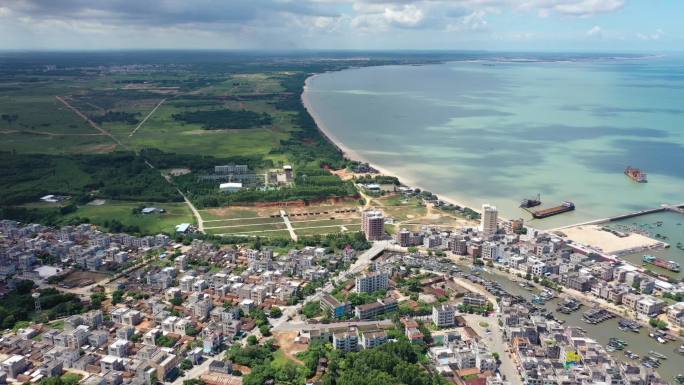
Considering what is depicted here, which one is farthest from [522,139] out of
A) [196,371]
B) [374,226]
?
[196,371]

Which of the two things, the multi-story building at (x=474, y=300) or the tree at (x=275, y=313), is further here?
the multi-story building at (x=474, y=300)

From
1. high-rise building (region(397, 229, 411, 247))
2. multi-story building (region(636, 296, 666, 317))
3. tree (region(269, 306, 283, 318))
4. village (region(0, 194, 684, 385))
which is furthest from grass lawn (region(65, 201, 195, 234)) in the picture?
multi-story building (region(636, 296, 666, 317))

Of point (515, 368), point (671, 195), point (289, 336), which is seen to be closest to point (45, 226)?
point (289, 336)

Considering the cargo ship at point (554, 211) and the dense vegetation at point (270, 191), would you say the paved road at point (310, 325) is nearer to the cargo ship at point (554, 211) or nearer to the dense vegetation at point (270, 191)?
the cargo ship at point (554, 211)

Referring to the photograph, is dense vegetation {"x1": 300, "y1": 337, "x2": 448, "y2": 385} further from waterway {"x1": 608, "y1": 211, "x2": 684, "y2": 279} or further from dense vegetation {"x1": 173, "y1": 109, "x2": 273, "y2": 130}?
dense vegetation {"x1": 173, "y1": 109, "x2": 273, "y2": 130}

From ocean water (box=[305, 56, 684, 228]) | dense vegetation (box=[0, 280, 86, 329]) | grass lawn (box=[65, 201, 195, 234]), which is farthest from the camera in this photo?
ocean water (box=[305, 56, 684, 228])

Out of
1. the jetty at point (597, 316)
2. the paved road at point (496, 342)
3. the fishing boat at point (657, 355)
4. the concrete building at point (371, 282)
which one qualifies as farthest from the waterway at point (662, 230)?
the concrete building at point (371, 282)
